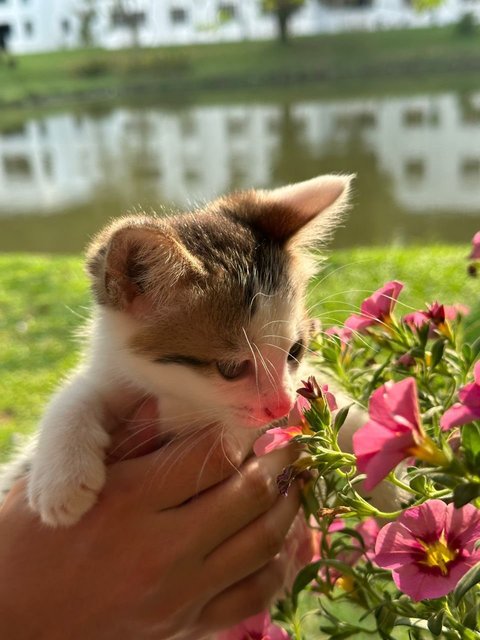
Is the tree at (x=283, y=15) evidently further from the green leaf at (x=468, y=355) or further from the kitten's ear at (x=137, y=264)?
the green leaf at (x=468, y=355)

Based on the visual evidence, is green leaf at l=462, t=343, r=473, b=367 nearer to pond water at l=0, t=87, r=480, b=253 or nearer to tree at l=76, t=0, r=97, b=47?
pond water at l=0, t=87, r=480, b=253

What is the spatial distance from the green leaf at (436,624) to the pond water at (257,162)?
2.95 meters

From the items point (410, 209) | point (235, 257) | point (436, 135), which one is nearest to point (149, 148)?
point (436, 135)

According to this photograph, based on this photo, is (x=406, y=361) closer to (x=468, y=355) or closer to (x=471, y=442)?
(x=468, y=355)

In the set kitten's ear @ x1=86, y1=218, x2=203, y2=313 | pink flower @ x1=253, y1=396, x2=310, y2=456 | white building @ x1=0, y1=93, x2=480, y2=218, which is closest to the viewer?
pink flower @ x1=253, y1=396, x2=310, y2=456

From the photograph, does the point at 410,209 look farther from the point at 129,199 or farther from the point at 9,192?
the point at 9,192

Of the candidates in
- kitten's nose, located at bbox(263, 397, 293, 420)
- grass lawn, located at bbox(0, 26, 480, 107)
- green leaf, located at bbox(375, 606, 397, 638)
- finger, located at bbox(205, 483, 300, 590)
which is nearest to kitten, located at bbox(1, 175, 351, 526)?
kitten's nose, located at bbox(263, 397, 293, 420)

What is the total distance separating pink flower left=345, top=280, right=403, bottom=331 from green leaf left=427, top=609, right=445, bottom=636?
37 centimetres

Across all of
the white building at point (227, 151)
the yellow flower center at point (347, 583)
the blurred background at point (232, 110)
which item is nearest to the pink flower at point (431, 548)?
the yellow flower center at point (347, 583)

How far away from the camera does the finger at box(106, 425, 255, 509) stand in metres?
1.02

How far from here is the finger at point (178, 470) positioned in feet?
→ 3.35

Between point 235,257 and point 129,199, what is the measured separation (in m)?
→ 5.66

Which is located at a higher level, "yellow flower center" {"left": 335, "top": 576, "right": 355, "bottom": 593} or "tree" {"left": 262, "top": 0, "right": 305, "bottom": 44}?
"yellow flower center" {"left": 335, "top": 576, "right": 355, "bottom": 593}

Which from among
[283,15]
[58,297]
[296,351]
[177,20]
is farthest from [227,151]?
[177,20]
